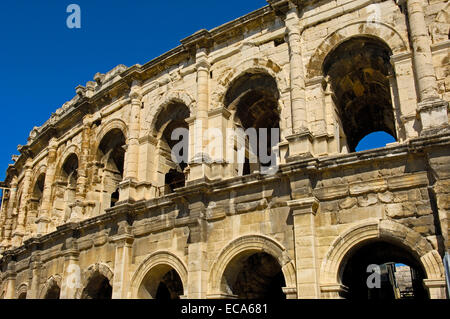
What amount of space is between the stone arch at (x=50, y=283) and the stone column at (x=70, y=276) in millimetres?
588

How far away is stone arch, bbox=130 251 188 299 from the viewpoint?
11.3 metres

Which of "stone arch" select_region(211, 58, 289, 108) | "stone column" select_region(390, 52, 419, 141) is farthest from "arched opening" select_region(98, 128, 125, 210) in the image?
"stone column" select_region(390, 52, 419, 141)

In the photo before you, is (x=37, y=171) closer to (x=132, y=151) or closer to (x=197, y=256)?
(x=132, y=151)

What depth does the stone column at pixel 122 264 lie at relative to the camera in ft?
39.3

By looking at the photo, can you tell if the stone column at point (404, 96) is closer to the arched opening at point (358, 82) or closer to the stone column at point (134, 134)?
the arched opening at point (358, 82)

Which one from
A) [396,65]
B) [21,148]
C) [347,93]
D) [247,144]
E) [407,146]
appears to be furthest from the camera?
[21,148]

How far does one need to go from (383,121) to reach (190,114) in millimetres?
5372

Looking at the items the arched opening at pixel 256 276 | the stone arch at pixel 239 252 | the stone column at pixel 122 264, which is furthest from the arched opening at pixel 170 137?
the stone arch at pixel 239 252

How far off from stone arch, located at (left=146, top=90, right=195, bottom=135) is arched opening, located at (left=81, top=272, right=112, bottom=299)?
4.26 meters

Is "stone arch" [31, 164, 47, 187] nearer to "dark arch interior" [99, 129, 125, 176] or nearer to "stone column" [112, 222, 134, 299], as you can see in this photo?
"dark arch interior" [99, 129, 125, 176]

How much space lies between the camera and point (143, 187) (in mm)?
13031

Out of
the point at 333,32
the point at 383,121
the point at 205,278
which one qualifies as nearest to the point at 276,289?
the point at 205,278

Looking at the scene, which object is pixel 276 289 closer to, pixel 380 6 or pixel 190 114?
pixel 190 114

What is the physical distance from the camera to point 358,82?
1175 cm
